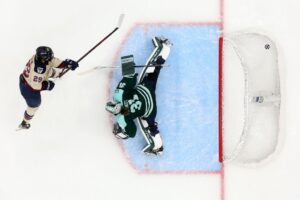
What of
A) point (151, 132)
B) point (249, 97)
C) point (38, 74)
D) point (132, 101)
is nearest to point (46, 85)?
point (38, 74)

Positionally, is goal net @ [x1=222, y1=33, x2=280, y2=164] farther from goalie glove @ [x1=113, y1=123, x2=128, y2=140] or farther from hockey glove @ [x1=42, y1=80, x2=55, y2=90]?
hockey glove @ [x1=42, y1=80, x2=55, y2=90]

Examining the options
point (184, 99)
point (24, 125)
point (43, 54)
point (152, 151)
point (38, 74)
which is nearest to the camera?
point (43, 54)

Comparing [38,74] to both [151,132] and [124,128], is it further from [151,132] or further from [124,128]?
[151,132]

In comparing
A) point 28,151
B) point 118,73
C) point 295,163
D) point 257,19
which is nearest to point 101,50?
point 118,73

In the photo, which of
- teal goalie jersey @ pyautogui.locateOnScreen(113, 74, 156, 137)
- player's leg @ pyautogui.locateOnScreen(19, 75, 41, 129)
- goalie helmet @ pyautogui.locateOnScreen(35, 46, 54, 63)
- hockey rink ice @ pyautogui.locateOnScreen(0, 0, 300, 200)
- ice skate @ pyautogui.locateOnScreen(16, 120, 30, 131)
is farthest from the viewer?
hockey rink ice @ pyautogui.locateOnScreen(0, 0, 300, 200)

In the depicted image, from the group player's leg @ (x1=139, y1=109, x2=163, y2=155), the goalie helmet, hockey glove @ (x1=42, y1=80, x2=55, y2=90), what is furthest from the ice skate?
player's leg @ (x1=139, y1=109, x2=163, y2=155)
